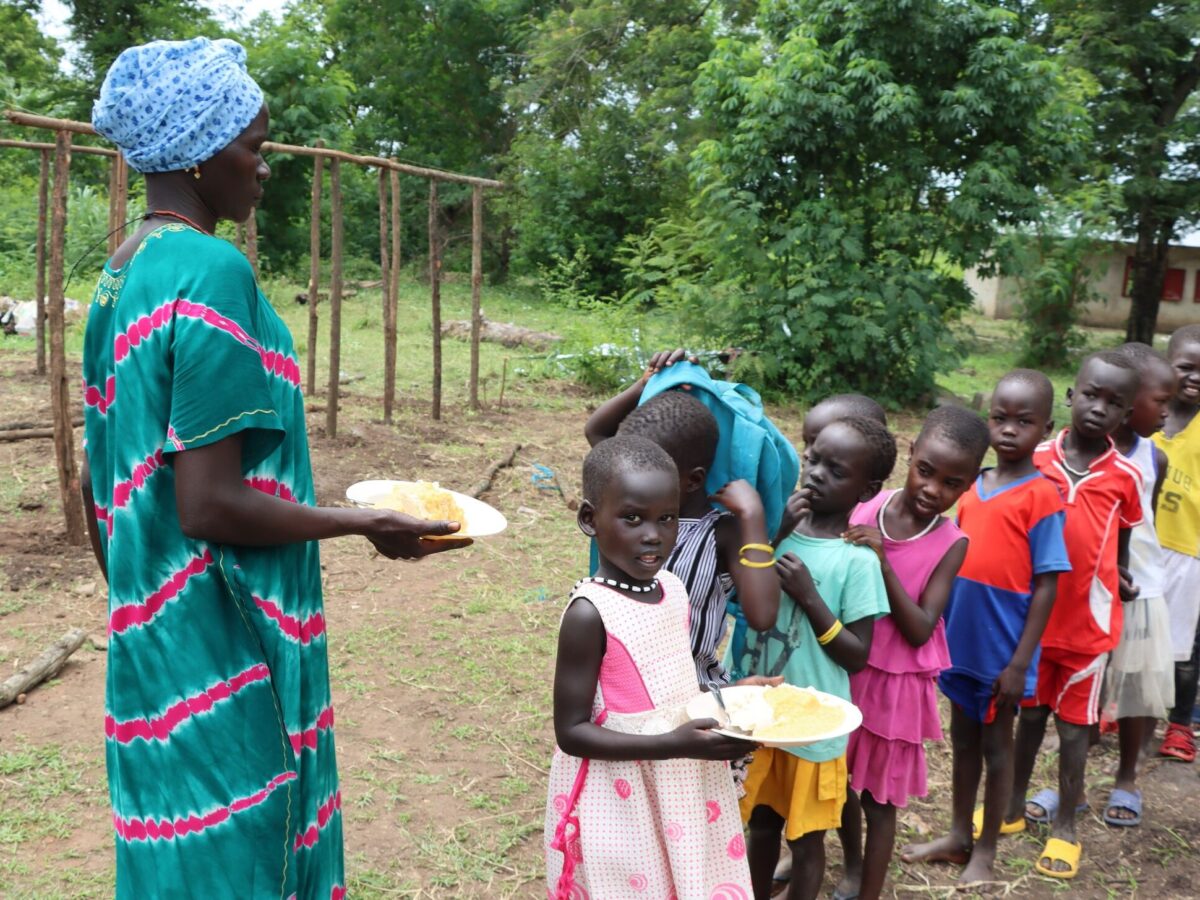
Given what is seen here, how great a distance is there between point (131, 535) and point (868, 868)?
209cm

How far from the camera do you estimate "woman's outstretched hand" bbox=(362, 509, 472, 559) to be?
1.78 meters

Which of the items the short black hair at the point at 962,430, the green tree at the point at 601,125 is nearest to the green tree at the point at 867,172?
the green tree at the point at 601,125

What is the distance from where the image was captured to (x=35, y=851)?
314 centimetres

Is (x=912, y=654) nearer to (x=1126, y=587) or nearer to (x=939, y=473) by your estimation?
(x=939, y=473)

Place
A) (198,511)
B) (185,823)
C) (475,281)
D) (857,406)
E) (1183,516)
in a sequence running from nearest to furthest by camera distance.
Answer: (198,511) → (185,823) → (857,406) → (1183,516) → (475,281)

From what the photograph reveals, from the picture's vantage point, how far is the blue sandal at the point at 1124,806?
3.63 metres

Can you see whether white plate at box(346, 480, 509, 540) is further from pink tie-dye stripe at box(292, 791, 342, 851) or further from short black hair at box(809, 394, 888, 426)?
short black hair at box(809, 394, 888, 426)

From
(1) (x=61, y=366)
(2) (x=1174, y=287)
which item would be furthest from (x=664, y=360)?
(2) (x=1174, y=287)

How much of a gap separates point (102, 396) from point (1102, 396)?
113 inches

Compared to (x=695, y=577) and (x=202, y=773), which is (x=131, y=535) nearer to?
(x=202, y=773)

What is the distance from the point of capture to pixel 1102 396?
11.0ft

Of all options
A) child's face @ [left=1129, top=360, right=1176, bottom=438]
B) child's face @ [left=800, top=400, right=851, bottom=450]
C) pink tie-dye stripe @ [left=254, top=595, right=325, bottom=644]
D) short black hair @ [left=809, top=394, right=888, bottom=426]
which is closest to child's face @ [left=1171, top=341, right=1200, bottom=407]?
child's face @ [left=1129, top=360, right=1176, bottom=438]

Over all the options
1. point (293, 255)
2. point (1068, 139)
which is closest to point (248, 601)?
point (1068, 139)

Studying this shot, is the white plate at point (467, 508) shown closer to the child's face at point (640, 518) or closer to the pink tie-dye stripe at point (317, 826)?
the child's face at point (640, 518)
